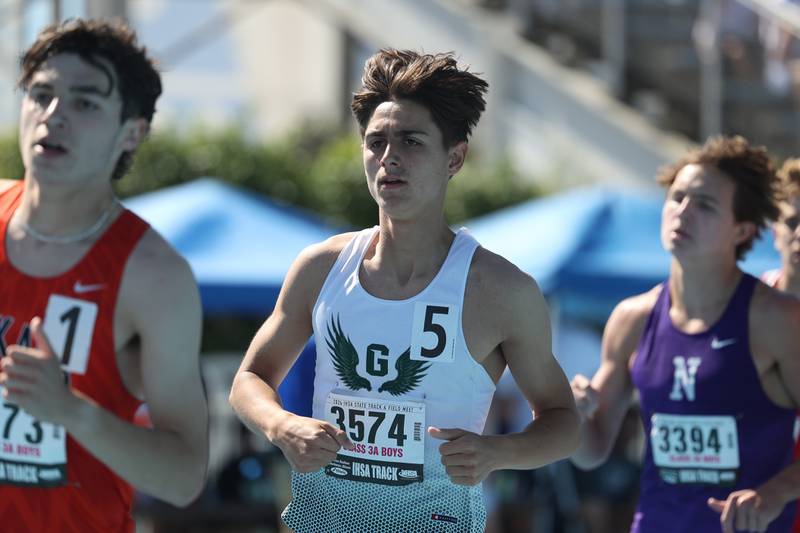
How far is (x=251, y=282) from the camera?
275 inches

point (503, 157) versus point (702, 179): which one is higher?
point (503, 157)

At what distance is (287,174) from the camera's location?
1191cm

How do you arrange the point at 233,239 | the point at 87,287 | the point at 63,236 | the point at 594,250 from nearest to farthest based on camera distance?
the point at 87,287 → the point at 63,236 → the point at 594,250 → the point at 233,239

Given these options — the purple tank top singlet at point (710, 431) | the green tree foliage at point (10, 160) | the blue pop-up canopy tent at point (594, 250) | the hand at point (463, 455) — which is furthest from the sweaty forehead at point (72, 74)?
the green tree foliage at point (10, 160)

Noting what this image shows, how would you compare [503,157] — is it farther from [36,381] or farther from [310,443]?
[36,381]

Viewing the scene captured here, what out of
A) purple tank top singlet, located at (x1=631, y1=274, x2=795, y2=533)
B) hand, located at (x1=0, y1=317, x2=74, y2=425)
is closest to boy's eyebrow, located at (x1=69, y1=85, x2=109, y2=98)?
hand, located at (x1=0, y1=317, x2=74, y2=425)

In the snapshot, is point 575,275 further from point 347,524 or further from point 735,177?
point 347,524

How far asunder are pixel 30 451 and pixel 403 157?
3.91 feet

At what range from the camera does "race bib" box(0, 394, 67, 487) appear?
322cm

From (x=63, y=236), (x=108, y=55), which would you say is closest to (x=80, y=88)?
(x=108, y=55)

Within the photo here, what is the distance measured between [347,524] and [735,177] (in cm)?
194

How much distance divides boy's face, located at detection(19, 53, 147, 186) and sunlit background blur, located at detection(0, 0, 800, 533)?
734 mm

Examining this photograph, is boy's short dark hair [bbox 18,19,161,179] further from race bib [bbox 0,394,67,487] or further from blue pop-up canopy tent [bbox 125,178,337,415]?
blue pop-up canopy tent [bbox 125,178,337,415]

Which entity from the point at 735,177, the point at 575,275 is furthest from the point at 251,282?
the point at 735,177
